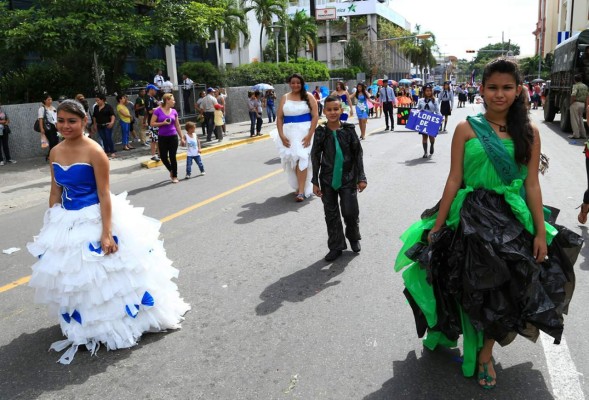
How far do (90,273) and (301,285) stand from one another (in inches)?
74.3

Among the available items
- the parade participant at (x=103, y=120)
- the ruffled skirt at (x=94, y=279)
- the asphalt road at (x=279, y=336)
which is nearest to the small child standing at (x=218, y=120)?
the parade participant at (x=103, y=120)

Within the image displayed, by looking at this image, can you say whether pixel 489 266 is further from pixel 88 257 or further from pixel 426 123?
pixel 426 123

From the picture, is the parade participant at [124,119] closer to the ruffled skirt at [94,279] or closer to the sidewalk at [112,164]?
the sidewalk at [112,164]

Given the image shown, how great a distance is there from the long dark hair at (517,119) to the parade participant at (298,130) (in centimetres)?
491

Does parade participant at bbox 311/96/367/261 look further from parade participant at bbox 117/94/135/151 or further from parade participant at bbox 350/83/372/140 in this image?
parade participant at bbox 117/94/135/151

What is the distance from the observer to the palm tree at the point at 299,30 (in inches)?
1971

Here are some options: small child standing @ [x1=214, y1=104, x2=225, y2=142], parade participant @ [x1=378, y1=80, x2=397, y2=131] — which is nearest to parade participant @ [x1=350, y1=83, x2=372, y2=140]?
parade participant @ [x1=378, y1=80, x2=397, y2=131]

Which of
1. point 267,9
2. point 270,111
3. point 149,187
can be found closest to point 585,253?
point 149,187

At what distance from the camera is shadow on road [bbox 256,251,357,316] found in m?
4.44

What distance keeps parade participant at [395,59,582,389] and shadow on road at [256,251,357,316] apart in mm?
1564

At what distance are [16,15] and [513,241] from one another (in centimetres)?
1656

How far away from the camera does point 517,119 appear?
9.77 ft

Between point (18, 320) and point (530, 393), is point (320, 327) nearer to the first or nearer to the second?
point (530, 393)

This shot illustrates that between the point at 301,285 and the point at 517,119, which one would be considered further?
the point at 301,285
